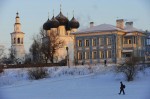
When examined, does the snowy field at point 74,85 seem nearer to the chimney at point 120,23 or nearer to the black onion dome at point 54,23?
the chimney at point 120,23

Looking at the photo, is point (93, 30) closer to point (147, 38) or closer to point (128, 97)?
point (147, 38)

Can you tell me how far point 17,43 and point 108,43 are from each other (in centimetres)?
2664

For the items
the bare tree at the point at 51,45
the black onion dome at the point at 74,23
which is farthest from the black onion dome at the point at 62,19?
the bare tree at the point at 51,45

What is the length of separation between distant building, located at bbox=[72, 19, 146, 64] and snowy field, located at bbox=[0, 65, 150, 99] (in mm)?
9430

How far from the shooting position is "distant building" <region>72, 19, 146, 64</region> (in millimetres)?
47031

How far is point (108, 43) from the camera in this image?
4741cm

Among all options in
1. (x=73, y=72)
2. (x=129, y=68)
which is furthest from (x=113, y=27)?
(x=129, y=68)

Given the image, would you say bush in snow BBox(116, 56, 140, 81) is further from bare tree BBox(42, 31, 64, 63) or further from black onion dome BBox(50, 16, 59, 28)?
black onion dome BBox(50, 16, 59, 28)

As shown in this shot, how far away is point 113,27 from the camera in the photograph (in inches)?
1877

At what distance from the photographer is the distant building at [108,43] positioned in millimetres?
47031

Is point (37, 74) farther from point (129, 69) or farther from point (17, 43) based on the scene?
point (17, 43)

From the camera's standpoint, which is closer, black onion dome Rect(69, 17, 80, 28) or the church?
the church

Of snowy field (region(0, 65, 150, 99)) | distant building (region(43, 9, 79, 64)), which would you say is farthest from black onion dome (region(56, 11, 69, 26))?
snowy field (region(0, 65, 150, 99))

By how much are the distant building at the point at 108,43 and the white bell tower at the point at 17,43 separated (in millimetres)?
20855
